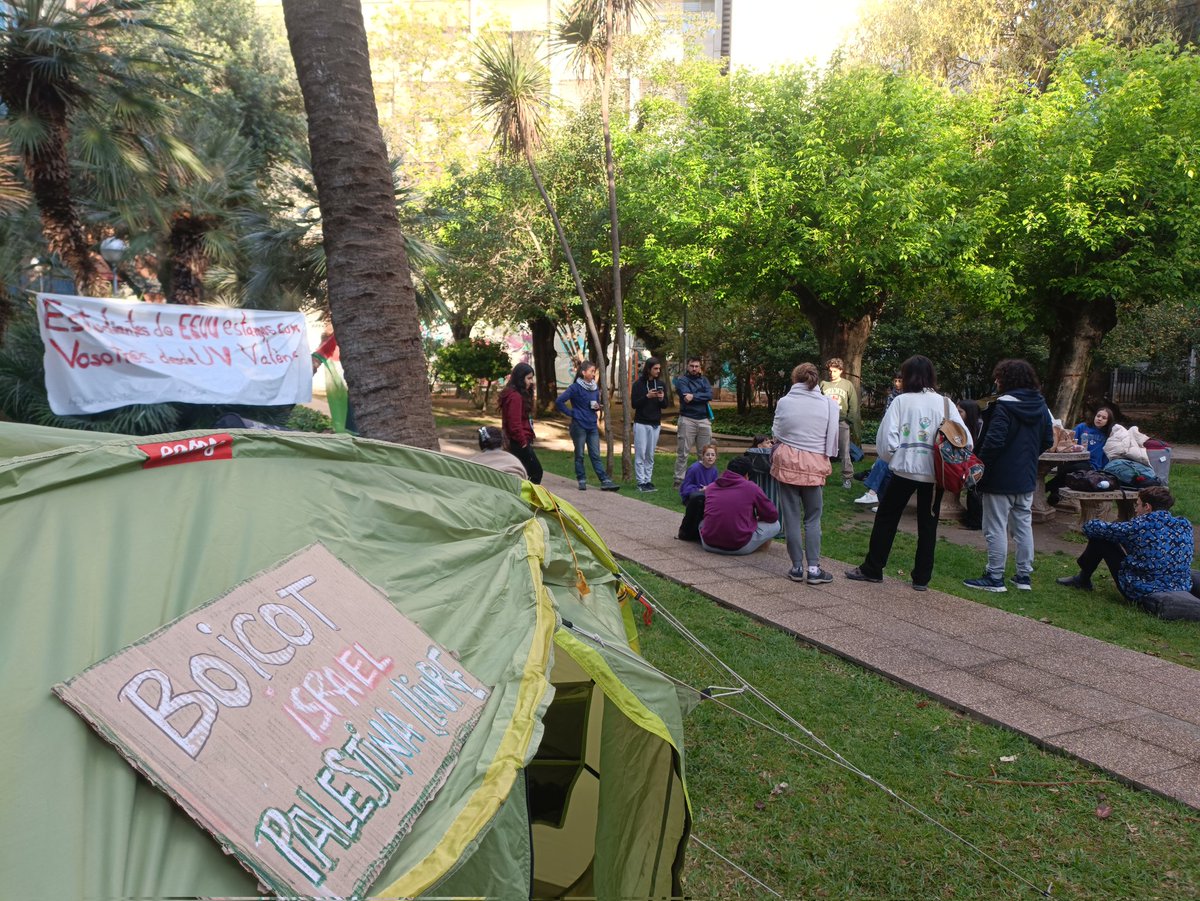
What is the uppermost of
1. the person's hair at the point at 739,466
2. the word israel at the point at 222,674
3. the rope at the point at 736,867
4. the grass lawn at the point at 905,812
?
the word israel at the point at 222,674

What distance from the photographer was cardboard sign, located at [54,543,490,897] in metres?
1.70

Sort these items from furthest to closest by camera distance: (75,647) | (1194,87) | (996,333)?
(996,333) < (1194,87) < (75,647)

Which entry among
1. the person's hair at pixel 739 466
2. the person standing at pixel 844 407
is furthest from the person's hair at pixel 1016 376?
the person standing at pixel 844 407

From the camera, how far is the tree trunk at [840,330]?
53.3 ft

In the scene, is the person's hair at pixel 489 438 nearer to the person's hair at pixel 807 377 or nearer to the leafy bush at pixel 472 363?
the person's hair at pixel 807 377

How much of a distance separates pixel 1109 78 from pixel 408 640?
53.8 feet

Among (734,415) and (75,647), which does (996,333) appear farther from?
(75,647)

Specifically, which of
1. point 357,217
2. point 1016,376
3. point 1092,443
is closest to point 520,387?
point 1016,376

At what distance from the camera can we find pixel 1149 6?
64.2 feet

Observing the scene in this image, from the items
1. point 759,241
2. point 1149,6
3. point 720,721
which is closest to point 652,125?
point 759,241

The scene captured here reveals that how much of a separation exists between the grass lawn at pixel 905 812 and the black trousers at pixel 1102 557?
304 centimetres

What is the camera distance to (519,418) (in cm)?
1020

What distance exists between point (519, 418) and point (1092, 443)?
650cm

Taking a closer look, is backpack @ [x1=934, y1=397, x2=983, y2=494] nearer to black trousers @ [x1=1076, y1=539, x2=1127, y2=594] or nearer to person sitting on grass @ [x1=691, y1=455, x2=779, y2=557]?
black trousers @ [x1=1076, y1=539, x2=1127, y2=594]
